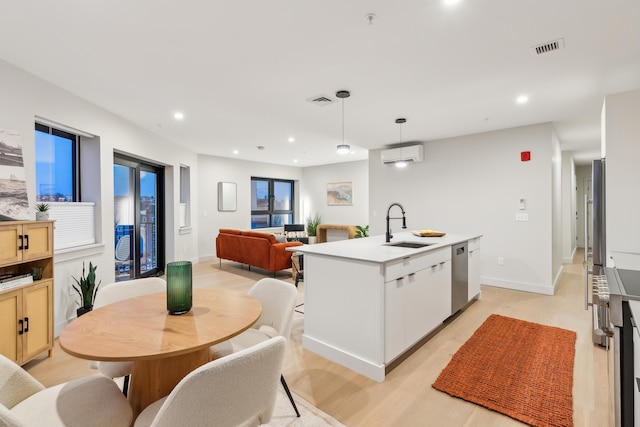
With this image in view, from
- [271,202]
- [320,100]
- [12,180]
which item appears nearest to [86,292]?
[12,180]

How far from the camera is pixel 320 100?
340 cm

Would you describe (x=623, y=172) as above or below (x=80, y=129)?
below

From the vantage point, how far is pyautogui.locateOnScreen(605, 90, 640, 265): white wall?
9.58 ft

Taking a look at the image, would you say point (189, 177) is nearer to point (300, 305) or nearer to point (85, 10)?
point (300, 305)

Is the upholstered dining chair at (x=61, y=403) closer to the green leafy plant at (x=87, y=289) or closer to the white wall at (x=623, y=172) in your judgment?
the green leafy plant at (x=87, y=289)

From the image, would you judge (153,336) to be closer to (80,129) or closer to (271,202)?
(80,129)

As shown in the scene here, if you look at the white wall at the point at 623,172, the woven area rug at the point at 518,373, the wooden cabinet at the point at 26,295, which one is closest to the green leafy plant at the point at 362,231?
the woven area rug at the point at 518,373

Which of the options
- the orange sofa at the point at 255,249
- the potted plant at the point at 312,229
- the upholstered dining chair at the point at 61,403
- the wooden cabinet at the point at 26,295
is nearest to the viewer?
the upholstered dining chair at the point at 61,403

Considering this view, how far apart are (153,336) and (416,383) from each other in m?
1.78

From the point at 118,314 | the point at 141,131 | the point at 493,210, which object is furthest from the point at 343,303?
the point at 141,131

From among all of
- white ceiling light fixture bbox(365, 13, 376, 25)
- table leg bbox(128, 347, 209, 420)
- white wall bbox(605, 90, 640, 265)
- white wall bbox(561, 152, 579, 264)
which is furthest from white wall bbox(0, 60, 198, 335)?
white wall bbox(561, 152, 579, 264)

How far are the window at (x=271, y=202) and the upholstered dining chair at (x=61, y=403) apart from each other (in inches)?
277

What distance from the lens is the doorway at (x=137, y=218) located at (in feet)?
14.9

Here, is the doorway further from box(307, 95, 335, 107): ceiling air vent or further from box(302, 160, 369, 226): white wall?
box(302, 160, 369, 226): white wall
